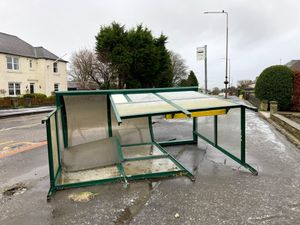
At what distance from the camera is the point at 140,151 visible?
7121 mm

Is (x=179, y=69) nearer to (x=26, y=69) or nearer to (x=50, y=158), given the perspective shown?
(x=26, y=69)

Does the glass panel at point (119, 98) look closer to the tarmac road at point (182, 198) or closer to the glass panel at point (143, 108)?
the glass panel at point (143, 108)

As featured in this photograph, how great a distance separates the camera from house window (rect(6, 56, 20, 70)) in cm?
2883

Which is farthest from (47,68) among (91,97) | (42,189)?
(42,189)

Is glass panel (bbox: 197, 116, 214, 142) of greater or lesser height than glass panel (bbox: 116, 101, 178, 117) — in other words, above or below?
below

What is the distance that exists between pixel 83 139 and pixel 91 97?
3.89 feet

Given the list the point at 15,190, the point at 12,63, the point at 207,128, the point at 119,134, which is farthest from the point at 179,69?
the point at 15,190

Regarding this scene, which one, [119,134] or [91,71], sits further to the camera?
[91,71]

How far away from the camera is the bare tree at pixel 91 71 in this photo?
3089 centimetres

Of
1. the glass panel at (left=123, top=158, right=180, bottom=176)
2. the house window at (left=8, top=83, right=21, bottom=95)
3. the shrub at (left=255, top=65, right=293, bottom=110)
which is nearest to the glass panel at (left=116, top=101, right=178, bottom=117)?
the glass panel at (left=123, top=158, right=180, bottom=176)

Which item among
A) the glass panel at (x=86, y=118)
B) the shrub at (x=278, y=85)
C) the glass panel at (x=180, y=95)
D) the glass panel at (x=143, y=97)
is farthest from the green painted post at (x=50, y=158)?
the shrub at (x=278, y=85)

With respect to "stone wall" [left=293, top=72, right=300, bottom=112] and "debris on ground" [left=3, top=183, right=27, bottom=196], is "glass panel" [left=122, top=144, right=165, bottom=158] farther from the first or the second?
"stone wall" [left=293, top=72, right=300, bottom=112]

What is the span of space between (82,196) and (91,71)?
108ft

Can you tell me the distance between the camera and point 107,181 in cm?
494
